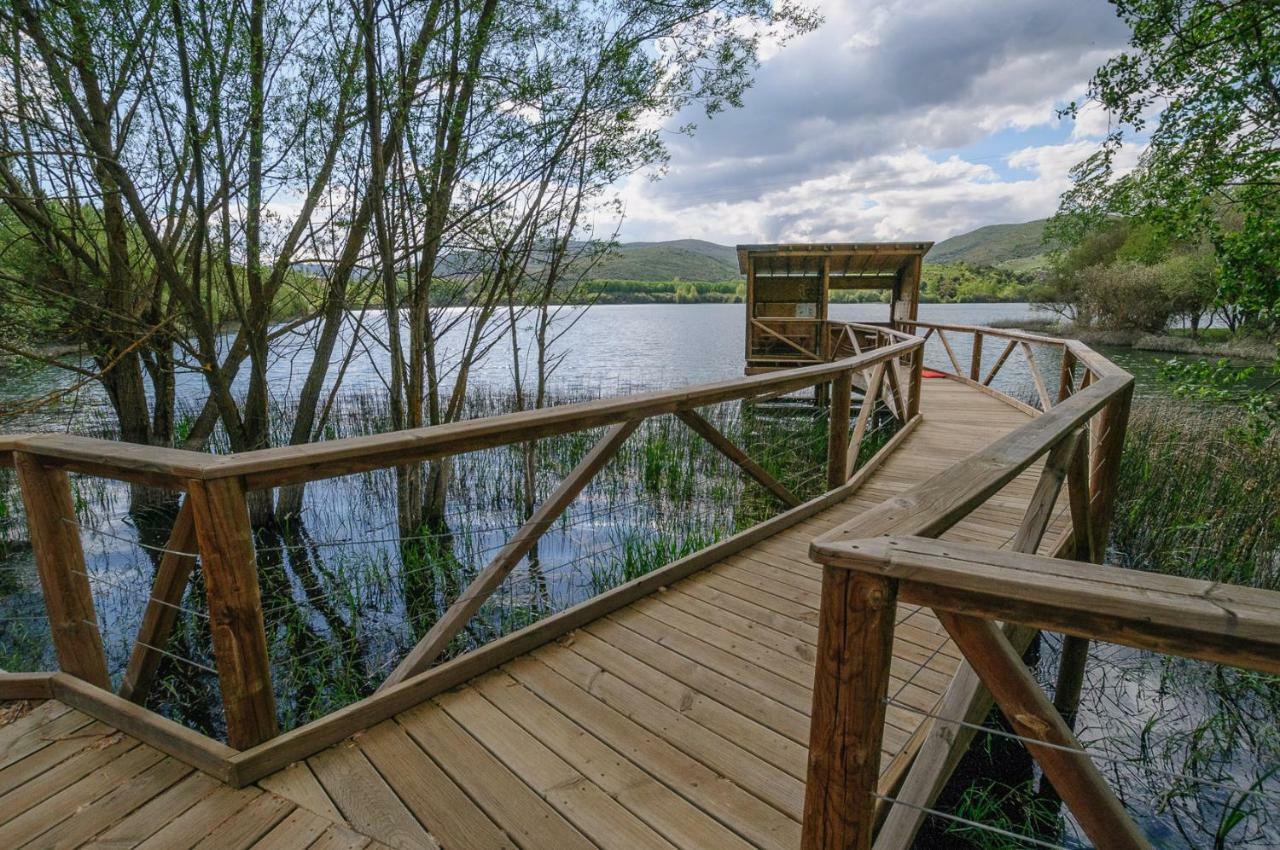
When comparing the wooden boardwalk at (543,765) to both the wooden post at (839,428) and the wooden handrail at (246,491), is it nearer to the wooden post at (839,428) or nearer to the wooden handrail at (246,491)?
the wooden handrail at (246,491)

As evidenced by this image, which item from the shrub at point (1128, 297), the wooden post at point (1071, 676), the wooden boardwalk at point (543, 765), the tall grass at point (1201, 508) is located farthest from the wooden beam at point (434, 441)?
the shrub at point (1128, 297)

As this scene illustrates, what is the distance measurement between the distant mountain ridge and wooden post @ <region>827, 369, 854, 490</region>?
3128 mm

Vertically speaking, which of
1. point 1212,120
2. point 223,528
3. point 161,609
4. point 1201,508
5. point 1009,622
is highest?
point 1212,120

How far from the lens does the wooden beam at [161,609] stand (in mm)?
1789

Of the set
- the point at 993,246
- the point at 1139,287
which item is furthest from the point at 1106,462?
the point at 993,246

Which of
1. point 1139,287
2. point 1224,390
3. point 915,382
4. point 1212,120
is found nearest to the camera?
point 1224,390

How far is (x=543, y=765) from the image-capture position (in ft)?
5.96

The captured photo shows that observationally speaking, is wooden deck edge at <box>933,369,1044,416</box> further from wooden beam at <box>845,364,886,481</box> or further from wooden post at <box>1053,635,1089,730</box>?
wooden post at <box>1053,635,1089,730</box>

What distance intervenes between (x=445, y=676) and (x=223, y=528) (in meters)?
0.95

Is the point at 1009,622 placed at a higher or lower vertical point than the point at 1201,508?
higher

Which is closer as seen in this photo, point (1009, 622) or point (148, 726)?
point (1009, 622)

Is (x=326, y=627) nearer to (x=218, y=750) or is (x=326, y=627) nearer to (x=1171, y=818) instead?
(x=218, y=750)

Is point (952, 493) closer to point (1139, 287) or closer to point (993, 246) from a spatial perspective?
point (1139, 287)

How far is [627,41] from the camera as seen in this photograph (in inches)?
210
